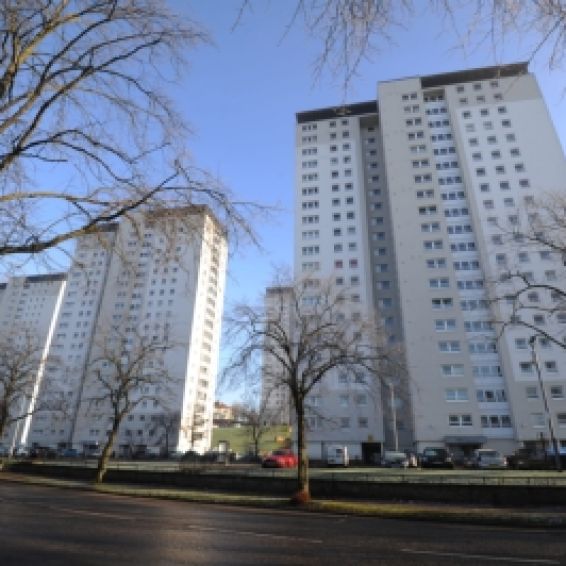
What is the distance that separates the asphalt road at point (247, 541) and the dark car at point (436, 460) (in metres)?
26.2

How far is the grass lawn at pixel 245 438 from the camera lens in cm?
10151

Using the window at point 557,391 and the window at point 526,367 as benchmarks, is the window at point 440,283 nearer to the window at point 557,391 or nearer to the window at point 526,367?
the window at point 526,367

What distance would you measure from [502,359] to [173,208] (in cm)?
5525

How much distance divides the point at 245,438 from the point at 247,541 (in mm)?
112288

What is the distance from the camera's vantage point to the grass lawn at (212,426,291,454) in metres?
102

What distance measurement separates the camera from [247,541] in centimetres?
834

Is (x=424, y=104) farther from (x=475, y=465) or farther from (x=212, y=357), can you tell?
(x=212, y=357)

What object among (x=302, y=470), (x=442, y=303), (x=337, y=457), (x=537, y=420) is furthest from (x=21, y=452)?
(x=537, y=420)

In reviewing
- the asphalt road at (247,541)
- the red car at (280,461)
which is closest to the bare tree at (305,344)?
the asphalt road at (247,541)

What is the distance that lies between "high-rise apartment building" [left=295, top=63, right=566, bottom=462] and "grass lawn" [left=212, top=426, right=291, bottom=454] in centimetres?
5034

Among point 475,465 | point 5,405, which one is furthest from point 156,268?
point 475,465

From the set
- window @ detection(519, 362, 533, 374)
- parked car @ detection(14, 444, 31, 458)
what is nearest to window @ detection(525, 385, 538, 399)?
window @ detection(519, 362, 533, 374)

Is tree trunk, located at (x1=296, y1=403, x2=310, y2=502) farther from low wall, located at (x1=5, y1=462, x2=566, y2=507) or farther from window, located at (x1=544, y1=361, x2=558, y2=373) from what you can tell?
window, located at (x1=544, y1=361, x2=558, y2=373)

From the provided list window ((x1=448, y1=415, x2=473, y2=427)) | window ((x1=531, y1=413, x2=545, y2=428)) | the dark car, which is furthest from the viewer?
window ((x1=448, y1=415, x2=473, y2=427))
